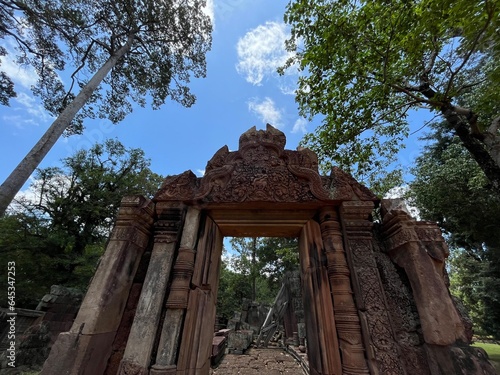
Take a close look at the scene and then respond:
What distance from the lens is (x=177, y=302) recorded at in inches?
84.4

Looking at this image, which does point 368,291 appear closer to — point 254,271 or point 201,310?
point 201,310

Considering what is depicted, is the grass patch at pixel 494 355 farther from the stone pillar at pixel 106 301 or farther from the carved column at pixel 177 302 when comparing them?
the stone pillar at pixel 106 301

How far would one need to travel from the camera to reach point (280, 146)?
9.34 feet

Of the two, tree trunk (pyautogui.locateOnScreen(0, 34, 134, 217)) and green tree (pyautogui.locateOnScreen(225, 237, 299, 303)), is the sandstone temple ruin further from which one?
green tree (pyautogui.locateOnScreen(225, 237, 299, 303))

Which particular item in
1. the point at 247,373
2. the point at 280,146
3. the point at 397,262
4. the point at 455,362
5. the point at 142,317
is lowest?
the point at 247,373

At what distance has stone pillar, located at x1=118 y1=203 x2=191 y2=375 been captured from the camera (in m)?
1.95

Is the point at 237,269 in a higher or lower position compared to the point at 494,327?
higher

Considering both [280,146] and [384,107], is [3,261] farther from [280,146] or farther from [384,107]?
[384,107]

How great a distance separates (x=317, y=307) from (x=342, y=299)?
0.87 ft

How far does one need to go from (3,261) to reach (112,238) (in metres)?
15.3

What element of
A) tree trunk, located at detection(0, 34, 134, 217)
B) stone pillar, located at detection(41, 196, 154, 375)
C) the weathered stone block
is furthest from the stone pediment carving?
the weathered stone block

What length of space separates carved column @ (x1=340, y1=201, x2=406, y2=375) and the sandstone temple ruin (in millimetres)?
10

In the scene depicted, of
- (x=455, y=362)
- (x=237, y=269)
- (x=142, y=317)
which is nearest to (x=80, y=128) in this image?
(x=142, y=317)

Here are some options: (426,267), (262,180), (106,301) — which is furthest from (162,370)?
(426,267)
